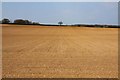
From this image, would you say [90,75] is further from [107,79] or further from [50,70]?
[50,70]

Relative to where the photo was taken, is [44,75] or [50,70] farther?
[50,70]

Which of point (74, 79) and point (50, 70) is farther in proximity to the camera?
point (50, 70)

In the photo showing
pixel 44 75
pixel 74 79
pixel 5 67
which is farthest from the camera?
pixel 5 67

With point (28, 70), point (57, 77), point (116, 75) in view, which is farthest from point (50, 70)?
point (116, 75)

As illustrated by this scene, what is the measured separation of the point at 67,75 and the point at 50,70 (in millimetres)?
1065

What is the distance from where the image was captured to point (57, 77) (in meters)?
9.30

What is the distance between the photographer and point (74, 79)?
9047 mm

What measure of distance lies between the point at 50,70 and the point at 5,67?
1.71m

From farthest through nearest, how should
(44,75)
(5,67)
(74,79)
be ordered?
1. (5,67)
2. (44,75)
3. (74,79)

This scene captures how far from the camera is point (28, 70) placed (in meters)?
10.7

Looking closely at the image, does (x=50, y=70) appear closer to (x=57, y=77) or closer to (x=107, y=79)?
(x=57, y=77)

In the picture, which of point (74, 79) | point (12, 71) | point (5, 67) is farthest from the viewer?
point (5, 67)

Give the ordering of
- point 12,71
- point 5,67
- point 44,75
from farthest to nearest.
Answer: point 5,67, point 12,71, point 44,75

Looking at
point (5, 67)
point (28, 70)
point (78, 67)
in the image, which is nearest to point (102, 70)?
point (78, 67)
